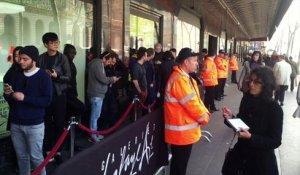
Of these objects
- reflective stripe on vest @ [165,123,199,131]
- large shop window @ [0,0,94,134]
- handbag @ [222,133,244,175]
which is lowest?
handbag @ [222,133,244,175]

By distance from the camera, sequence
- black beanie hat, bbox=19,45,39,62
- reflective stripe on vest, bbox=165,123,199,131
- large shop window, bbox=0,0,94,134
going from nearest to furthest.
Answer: black beanie hat, bbox=19,45,39,62 < reflective stripe on vest, bbox=165,123,199,131 < large shop window, bbox=0,0,94,134

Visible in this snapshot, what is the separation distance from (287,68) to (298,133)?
407cm

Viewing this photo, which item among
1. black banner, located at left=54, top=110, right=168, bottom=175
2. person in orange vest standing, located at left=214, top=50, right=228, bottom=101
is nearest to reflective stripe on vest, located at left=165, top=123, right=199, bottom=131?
black banner, located at left=54, top=110, right=168, bottom=175

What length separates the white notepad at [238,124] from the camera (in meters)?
2.88

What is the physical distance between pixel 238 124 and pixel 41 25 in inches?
172

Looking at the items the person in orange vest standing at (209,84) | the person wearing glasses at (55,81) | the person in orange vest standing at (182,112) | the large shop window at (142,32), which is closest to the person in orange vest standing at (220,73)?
the person in orange vest standing at (209,84)

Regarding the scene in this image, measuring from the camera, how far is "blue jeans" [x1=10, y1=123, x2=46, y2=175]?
3.63m

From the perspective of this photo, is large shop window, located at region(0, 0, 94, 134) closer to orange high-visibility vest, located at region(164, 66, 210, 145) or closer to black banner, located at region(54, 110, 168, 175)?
black banner, located at region(54, 110, 168, 175)

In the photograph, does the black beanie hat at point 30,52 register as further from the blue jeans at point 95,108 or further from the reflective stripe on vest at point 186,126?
the blue jeans at point 95,108

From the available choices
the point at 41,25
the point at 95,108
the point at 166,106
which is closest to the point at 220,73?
the point at 95,108

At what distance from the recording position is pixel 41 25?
611cm

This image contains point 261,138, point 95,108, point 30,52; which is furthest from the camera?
point 95,108

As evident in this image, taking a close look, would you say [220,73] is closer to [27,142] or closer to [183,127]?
[183,127]

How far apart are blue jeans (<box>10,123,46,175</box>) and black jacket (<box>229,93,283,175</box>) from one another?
2086 millimetres
